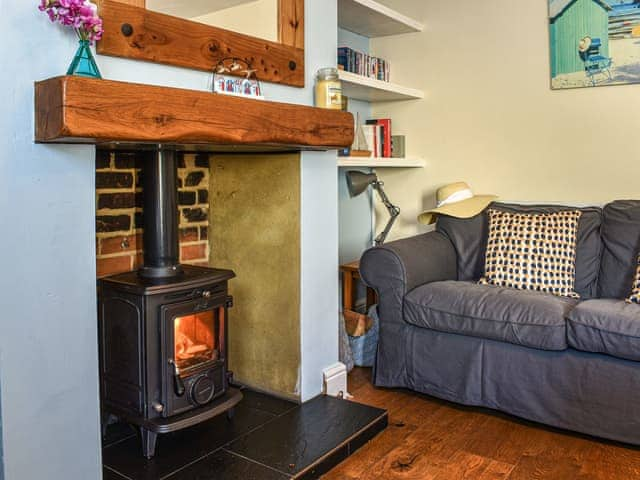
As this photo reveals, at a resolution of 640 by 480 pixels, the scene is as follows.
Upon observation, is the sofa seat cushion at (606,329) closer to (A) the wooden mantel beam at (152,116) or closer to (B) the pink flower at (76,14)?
(A) the wooden mantel beam at (152,116)

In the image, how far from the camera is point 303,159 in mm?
2578

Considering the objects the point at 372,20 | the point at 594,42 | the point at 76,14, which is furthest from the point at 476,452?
the point at 372,20

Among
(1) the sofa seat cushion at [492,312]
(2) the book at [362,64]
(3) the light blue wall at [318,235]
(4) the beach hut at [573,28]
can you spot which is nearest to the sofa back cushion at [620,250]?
(1) the sofa seat cushion at [492,312]

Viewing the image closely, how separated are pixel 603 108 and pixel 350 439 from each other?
7.19ft

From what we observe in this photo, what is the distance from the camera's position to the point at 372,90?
3611 millimetres

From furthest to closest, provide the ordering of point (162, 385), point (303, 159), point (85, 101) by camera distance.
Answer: point (303, 159)
point (162, 385)
point (85, 101)

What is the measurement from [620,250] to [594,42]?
1.13 m

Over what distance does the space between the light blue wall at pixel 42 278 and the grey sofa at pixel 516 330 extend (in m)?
1.46

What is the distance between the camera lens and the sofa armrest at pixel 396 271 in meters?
2.86

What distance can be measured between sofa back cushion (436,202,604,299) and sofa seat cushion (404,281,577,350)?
0.85ft

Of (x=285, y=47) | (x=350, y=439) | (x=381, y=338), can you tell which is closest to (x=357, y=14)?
(x=285, y=47)

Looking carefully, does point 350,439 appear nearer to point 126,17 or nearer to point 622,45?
point 126,17

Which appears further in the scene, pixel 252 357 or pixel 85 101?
pixel 252 357

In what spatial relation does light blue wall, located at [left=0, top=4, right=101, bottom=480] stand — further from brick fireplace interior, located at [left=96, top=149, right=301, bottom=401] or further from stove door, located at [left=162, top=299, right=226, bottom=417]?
brick fireplace interior, located at [left=96, top=149, right=301, bottom=401]
